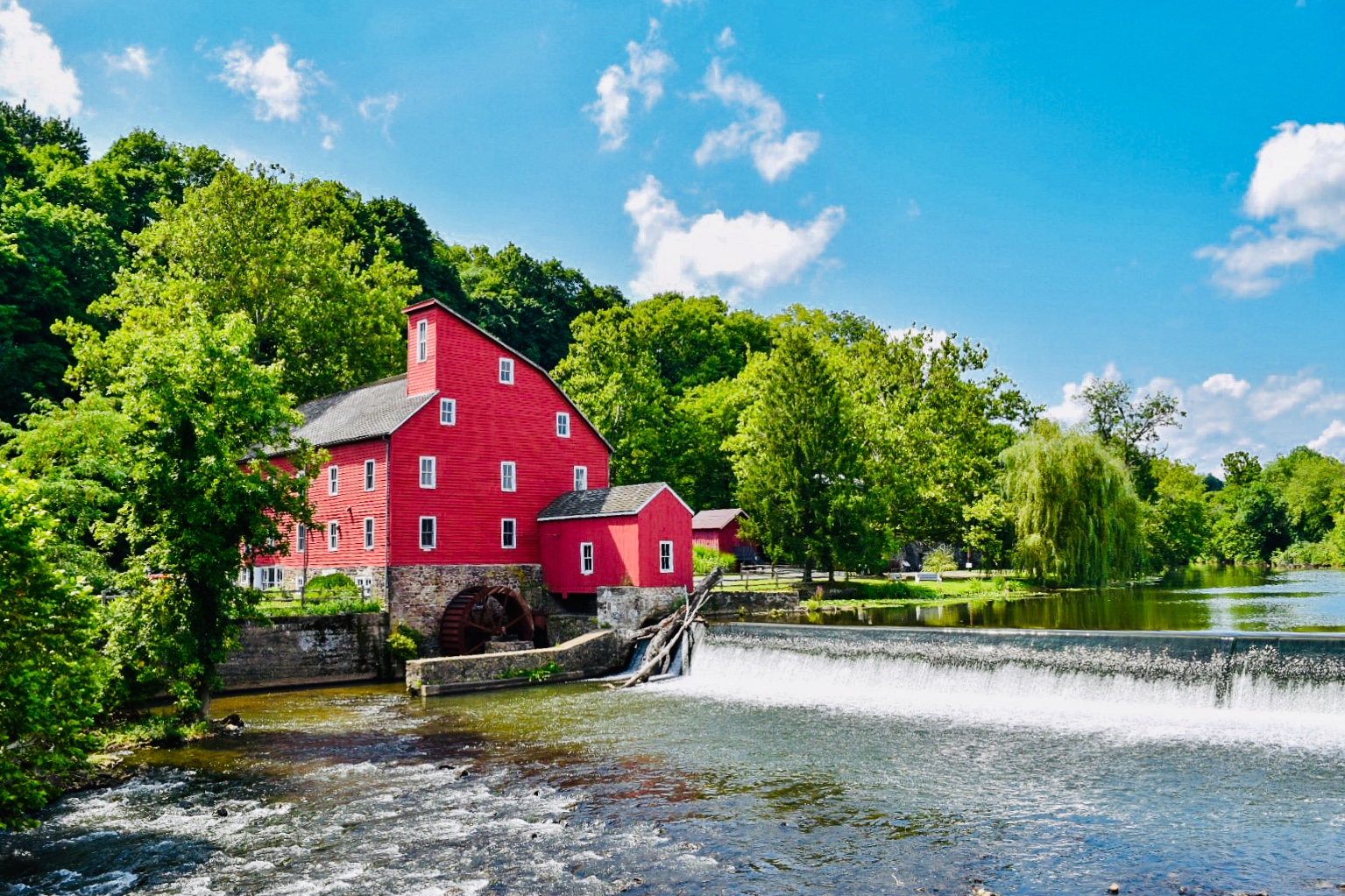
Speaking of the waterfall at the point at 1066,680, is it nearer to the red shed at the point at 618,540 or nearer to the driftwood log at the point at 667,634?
the driftwood log at the point at 667,634

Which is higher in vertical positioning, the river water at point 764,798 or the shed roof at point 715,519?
the shed roof at point 715,519

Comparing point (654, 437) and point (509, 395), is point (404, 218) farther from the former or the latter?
point (509, 395)

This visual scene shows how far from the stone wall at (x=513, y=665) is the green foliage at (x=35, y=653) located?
530 inches

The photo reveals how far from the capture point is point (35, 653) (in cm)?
990

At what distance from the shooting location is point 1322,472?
103938 millimetres

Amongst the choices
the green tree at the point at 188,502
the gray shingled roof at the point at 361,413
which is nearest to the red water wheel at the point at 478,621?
the gray shingled roof at the point at 361,413

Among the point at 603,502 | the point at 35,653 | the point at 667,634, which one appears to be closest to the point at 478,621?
the point at 603,502

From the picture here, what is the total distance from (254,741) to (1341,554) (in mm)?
88722

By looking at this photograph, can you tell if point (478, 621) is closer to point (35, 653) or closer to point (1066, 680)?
point (1066, 680)

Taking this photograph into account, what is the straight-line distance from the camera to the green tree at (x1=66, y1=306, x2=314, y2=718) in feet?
59.9

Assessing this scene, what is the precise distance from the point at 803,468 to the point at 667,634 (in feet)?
56.6

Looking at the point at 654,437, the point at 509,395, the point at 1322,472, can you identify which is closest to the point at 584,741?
the point at 509,395

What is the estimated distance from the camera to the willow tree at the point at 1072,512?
44.5 meters

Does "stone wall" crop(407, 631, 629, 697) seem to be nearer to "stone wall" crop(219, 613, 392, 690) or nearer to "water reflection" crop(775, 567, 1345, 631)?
"stone wall" crop(219, 613, 392, 690)
